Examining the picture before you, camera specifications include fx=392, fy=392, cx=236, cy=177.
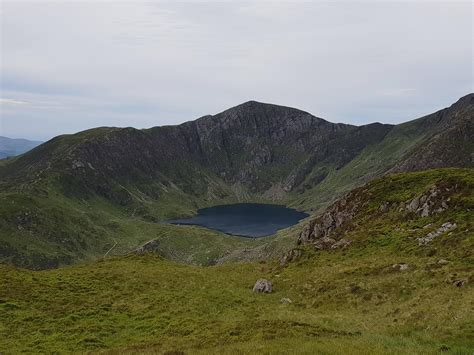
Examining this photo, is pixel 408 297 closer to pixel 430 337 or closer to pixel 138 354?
pixel 430 337

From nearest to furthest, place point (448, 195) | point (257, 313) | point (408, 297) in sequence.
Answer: point (408, 297), point (257, 313), point (448, 195)

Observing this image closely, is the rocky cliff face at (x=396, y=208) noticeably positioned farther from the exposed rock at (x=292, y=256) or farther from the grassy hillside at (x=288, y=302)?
the grassy hillside at (x=288, y=302)

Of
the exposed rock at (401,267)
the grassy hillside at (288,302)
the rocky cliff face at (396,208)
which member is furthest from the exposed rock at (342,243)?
the exposed rock at (401,267)

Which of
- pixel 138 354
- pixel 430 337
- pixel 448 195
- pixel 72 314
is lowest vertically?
pixel 72 314

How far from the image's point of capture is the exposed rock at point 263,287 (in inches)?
1602

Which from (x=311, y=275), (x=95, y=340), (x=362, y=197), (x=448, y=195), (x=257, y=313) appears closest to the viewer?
(x=95, y=340)

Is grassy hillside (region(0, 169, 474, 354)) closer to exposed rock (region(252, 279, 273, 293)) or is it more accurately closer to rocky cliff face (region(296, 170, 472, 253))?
rocky cliff face (region(296, 170, 472, 253))

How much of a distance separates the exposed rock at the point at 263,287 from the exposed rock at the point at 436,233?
1656 cm

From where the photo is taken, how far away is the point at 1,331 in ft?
93.7

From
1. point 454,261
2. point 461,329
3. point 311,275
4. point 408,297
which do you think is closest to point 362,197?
point 311,275

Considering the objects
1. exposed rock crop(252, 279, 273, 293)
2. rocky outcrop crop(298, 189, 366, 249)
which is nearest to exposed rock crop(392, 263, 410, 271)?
exposed rock crop(252, 279, 273, 293)

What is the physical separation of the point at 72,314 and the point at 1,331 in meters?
5.30

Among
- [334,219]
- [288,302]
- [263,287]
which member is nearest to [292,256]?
[263,287]

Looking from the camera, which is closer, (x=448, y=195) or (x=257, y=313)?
(x=257, y=313)
